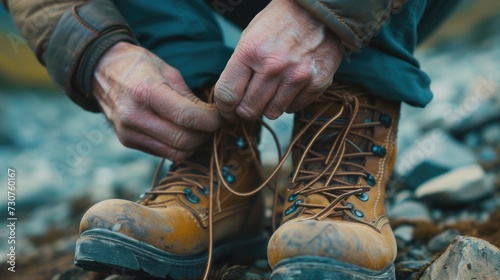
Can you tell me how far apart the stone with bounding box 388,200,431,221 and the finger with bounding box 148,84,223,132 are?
38.8 inches

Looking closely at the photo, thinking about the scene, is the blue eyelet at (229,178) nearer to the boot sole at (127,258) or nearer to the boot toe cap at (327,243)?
the boot sole at (127,258)

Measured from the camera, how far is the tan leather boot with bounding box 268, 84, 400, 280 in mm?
1139

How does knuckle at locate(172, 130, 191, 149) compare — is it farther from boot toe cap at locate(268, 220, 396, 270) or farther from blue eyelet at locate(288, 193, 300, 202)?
boot toe cap at locate(268, 220, 396, 270)

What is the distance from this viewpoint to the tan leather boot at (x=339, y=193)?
1.14 meters

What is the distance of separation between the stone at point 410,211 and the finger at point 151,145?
3.16 feet

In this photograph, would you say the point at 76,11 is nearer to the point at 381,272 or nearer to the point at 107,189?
the point at 381,272

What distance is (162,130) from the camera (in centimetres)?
150

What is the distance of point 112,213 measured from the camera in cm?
134

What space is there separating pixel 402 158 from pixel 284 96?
1628 millimetres

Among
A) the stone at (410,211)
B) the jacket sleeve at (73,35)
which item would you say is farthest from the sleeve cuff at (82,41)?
the stone at (410,211)

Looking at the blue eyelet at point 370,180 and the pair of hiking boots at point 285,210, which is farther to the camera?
the blue eyelet at point 370,180

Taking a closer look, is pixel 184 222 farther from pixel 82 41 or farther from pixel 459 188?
pixel 459 188

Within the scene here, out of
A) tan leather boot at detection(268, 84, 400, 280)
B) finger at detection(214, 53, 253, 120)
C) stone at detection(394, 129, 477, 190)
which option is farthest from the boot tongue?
stone at detection(394, 129, 477, 190)

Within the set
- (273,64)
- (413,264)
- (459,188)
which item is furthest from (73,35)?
(459,188)
